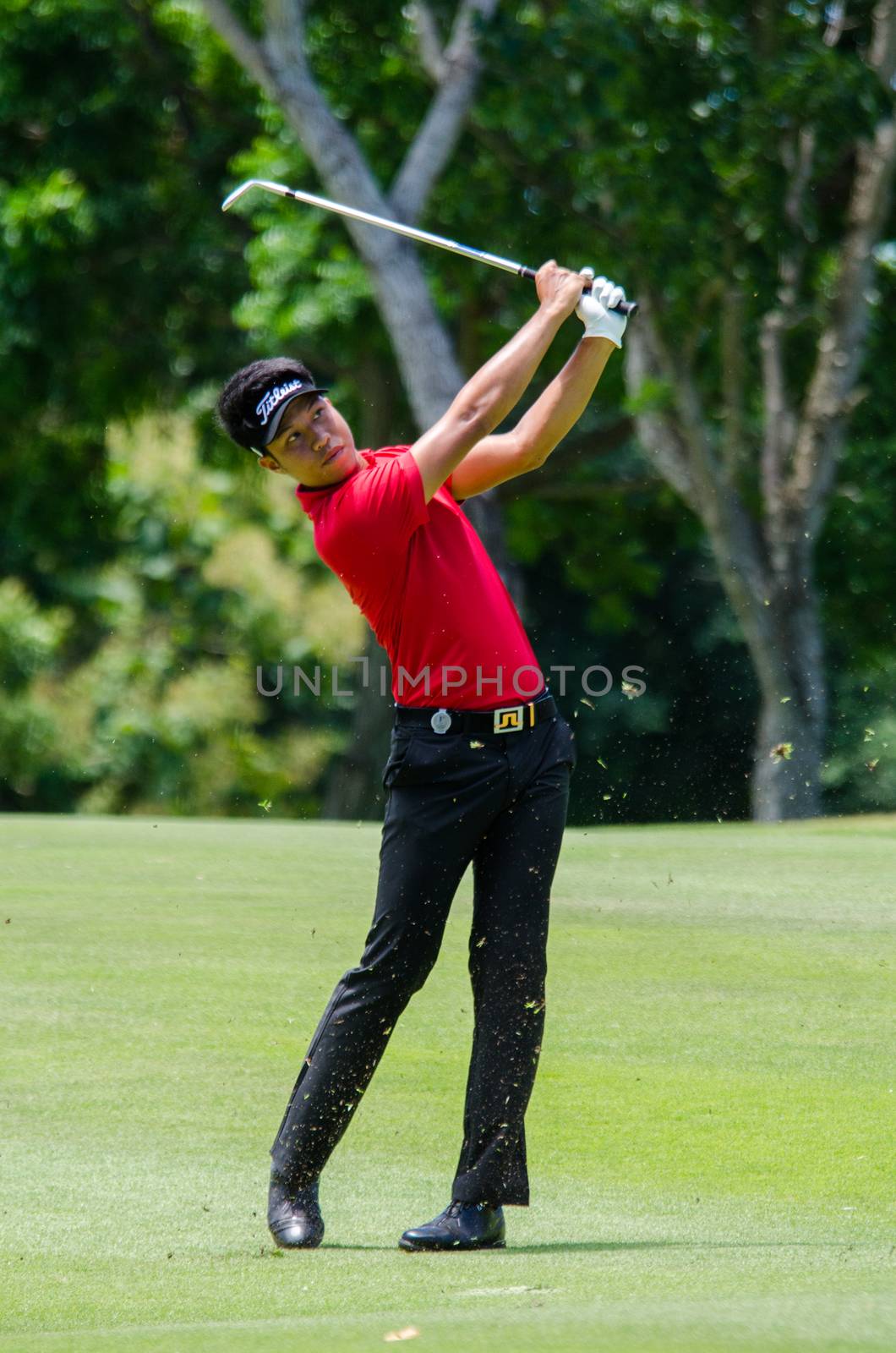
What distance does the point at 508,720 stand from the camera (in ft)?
12.5

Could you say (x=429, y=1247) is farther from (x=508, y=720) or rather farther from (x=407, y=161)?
(x=407, y=161)

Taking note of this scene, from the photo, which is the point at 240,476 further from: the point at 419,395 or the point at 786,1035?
the point at 786,1035

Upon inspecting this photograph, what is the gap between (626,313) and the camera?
402 centimetres

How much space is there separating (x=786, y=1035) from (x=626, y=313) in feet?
8.53

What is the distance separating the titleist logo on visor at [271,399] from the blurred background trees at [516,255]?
29.8ft

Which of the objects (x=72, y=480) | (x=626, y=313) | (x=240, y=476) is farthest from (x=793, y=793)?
(x=626, y=313)

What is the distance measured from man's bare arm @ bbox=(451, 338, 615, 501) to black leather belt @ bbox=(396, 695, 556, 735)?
0.49 meters

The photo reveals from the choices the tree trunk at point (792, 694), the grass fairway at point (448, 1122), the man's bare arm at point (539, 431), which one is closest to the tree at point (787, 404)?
the tree trunk at point (792, 694)

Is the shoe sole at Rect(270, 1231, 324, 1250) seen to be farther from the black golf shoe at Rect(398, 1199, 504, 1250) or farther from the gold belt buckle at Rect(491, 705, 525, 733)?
the gold belt buckle at Rect(491, 705, 525, 733)

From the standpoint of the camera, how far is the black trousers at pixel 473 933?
3787 mm

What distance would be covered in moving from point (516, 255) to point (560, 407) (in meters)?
14.8

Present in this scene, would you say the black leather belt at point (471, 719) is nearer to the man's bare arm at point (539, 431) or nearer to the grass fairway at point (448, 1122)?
the man's bare arm at point (539, 431)

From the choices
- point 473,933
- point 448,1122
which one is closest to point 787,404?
point 448,1122

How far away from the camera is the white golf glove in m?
3.94
